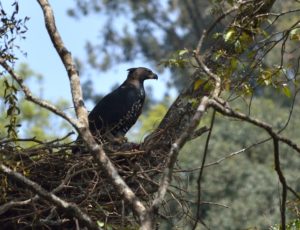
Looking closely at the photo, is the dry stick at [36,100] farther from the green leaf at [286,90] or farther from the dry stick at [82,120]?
the green leaf at [286,90]

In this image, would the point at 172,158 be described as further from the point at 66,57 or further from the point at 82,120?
the point at 66,57

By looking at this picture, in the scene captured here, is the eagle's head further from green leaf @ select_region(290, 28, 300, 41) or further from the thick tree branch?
the thick tree branch

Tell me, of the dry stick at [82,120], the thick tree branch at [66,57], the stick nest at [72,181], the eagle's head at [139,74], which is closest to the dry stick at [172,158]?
the dry stick at [82,120]

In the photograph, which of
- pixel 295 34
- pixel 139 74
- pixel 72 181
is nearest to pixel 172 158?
pixel 295 34

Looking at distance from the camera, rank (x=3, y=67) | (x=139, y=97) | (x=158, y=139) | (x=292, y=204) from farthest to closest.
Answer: (x=139, y=97)
(x=158, y=139)
(x=292, y=204)
(x=3, y=67)

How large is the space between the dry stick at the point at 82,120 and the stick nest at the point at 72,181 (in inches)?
41.7

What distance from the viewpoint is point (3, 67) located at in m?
6.45

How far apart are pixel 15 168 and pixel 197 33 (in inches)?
1251

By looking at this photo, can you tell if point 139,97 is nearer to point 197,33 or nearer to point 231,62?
point 231,62

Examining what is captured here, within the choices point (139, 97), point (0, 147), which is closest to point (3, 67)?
point (0, 147)

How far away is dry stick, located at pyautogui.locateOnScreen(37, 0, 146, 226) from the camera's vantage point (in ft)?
19.1

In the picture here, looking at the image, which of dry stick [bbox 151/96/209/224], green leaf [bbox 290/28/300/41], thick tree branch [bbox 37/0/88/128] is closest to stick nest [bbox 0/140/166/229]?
thick tree branch [bbox 37/0/88/128]

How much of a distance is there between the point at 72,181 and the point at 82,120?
1.90 m

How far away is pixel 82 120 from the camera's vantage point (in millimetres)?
6328
